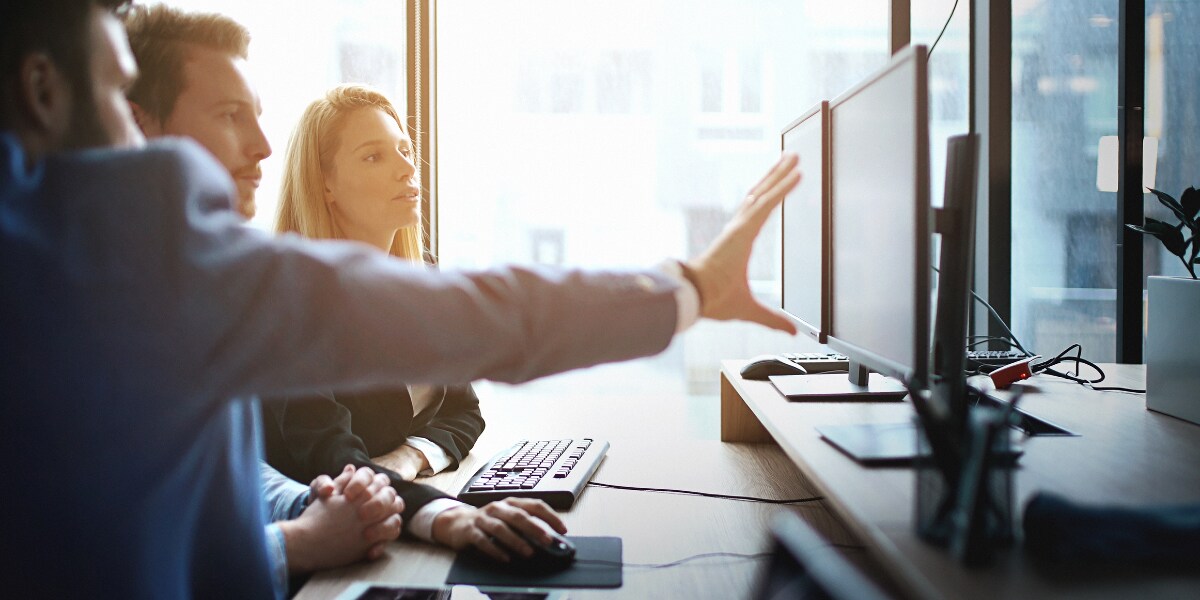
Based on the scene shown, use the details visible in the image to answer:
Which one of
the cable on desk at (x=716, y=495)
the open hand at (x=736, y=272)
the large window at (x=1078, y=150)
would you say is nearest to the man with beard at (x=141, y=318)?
the open hand at (x=736, y=272)

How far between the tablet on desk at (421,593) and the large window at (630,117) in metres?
1.91

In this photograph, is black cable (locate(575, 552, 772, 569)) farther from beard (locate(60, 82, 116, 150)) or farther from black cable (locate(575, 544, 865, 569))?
beard (locate(60, 82, 116, 150))

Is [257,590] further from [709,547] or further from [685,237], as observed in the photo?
[685,237]

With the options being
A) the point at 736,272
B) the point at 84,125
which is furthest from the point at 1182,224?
the point at 84,125

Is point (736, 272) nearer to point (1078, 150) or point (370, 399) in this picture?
point (370, 399)

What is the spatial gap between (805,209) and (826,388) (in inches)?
13.1

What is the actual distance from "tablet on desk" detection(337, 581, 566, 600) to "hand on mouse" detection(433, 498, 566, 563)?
7cm

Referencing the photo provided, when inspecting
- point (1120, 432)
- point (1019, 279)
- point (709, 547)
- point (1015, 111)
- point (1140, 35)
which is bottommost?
point (709, 547)

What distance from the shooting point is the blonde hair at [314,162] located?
175 centimetres

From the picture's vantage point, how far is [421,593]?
2.86 ft

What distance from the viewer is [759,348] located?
2.78 m

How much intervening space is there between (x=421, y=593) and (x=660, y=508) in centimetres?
46

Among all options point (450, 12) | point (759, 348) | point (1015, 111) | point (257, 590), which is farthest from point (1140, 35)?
point (257, 590)

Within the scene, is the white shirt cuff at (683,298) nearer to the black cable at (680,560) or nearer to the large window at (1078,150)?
the black cable at (680,560)
